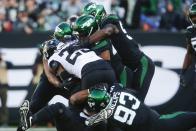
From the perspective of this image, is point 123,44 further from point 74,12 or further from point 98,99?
point 74,12

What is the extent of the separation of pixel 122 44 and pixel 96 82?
76cm

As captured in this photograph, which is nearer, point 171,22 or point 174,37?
point 174,37

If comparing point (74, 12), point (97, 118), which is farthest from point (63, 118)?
point (74, 12)

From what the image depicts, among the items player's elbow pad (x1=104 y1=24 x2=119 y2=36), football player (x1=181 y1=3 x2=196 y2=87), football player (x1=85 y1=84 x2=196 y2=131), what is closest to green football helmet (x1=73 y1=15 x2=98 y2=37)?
player's elbow pad (x1=104 y1=24 x2=119 y2=36)

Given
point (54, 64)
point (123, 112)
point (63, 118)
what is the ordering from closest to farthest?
point (123, 112) → point (63, 118) → point (54, 64)

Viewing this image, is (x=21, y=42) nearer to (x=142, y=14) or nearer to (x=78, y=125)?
(x=142, y=14)

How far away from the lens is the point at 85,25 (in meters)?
9.46

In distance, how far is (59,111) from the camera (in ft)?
28.3

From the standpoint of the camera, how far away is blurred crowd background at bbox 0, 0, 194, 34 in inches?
598

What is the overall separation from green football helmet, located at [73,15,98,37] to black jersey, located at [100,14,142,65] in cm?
21

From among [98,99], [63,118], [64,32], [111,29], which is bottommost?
[63,118]

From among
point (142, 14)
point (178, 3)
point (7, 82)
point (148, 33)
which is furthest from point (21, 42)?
point (178, 3)

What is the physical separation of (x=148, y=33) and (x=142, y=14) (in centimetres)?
262

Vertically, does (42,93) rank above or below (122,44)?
below
